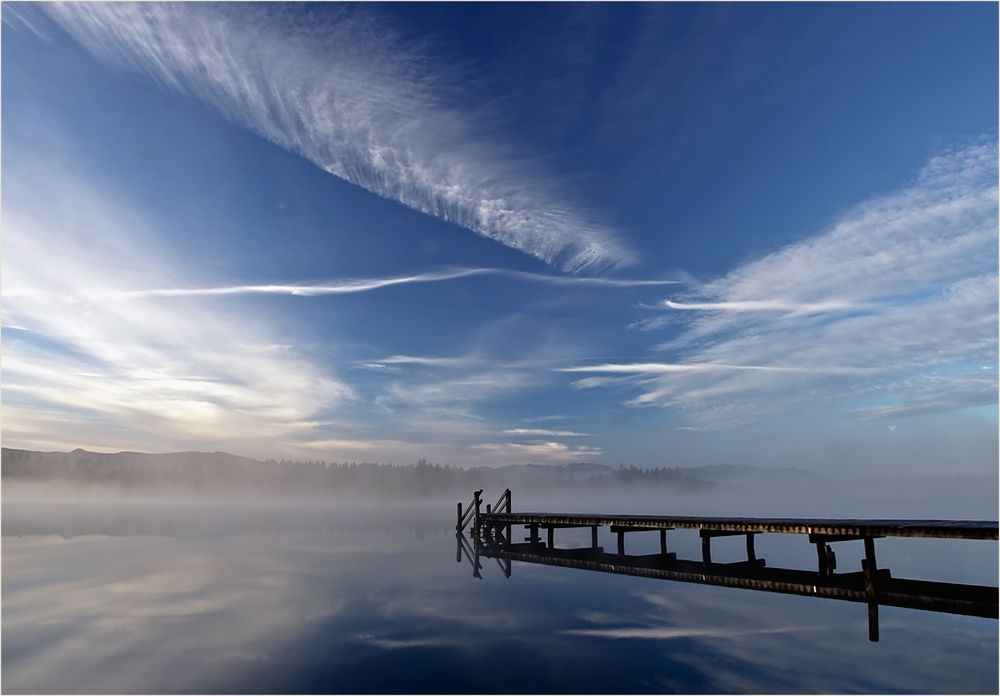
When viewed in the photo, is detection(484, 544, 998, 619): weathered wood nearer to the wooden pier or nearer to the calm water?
the wooden pier

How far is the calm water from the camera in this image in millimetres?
19094

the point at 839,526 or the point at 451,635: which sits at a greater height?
the point at 839,526

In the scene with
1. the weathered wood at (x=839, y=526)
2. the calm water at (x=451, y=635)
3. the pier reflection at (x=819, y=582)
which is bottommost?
the calm water at (x=451, y=635)

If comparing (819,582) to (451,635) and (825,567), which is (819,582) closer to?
(825,567)

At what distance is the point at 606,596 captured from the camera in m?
33.5

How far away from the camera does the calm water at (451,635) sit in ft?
62.6

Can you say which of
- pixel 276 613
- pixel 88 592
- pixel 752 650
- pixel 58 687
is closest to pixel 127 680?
pixel 58 687

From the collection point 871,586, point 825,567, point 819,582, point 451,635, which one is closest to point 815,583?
point 819,582

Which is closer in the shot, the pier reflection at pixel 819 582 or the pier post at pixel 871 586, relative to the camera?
the pier reflection at pixel 819 582

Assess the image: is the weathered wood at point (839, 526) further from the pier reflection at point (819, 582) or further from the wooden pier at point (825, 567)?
the pier reflection at point (819, 582)

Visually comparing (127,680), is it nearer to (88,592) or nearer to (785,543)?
(88,592)

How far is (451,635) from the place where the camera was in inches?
950

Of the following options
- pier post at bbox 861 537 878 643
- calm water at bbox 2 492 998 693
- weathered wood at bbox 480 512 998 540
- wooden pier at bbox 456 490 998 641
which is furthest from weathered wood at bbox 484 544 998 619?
calm water at bbox 2 492 998 693

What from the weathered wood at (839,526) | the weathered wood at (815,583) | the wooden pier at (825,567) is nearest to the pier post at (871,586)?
the wooden pier at (825,567)
